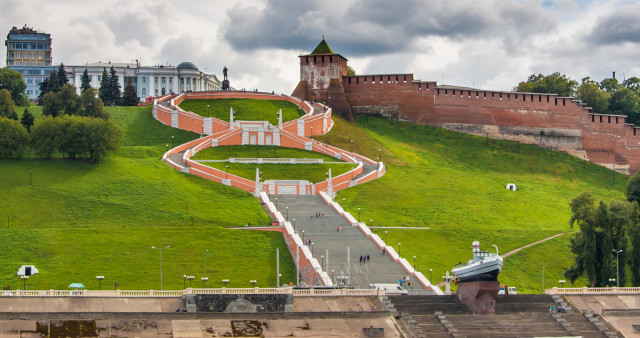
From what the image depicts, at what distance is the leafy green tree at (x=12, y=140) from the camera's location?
81.7m

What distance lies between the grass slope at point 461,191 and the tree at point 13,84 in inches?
1328

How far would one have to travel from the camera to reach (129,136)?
9838 cm

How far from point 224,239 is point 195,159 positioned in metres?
23.3

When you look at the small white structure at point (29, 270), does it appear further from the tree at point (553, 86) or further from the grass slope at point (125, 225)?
the tree at point (553, 86)

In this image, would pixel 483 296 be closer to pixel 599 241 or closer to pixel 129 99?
pixel 599 241

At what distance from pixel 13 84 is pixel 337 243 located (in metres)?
56.8

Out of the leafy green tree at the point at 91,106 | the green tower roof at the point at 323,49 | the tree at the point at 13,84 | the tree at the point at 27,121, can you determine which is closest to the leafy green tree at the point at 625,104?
the green tower roof at the point at 323,49

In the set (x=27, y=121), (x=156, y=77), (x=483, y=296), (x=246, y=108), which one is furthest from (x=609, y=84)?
(x=483, y=296)

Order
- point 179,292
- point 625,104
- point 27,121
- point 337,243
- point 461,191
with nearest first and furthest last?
point 179,292, point 337,243, point 461,191, point 27,121, point 625,104

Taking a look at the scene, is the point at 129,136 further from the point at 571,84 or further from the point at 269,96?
the point at 571,84

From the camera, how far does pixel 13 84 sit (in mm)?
113188

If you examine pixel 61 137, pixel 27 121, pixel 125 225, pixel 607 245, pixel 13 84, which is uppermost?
pixel 13 84

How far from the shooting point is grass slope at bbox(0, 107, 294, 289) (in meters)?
60.4

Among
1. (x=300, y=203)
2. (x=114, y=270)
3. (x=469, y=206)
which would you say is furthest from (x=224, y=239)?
(x=469, y=206)
